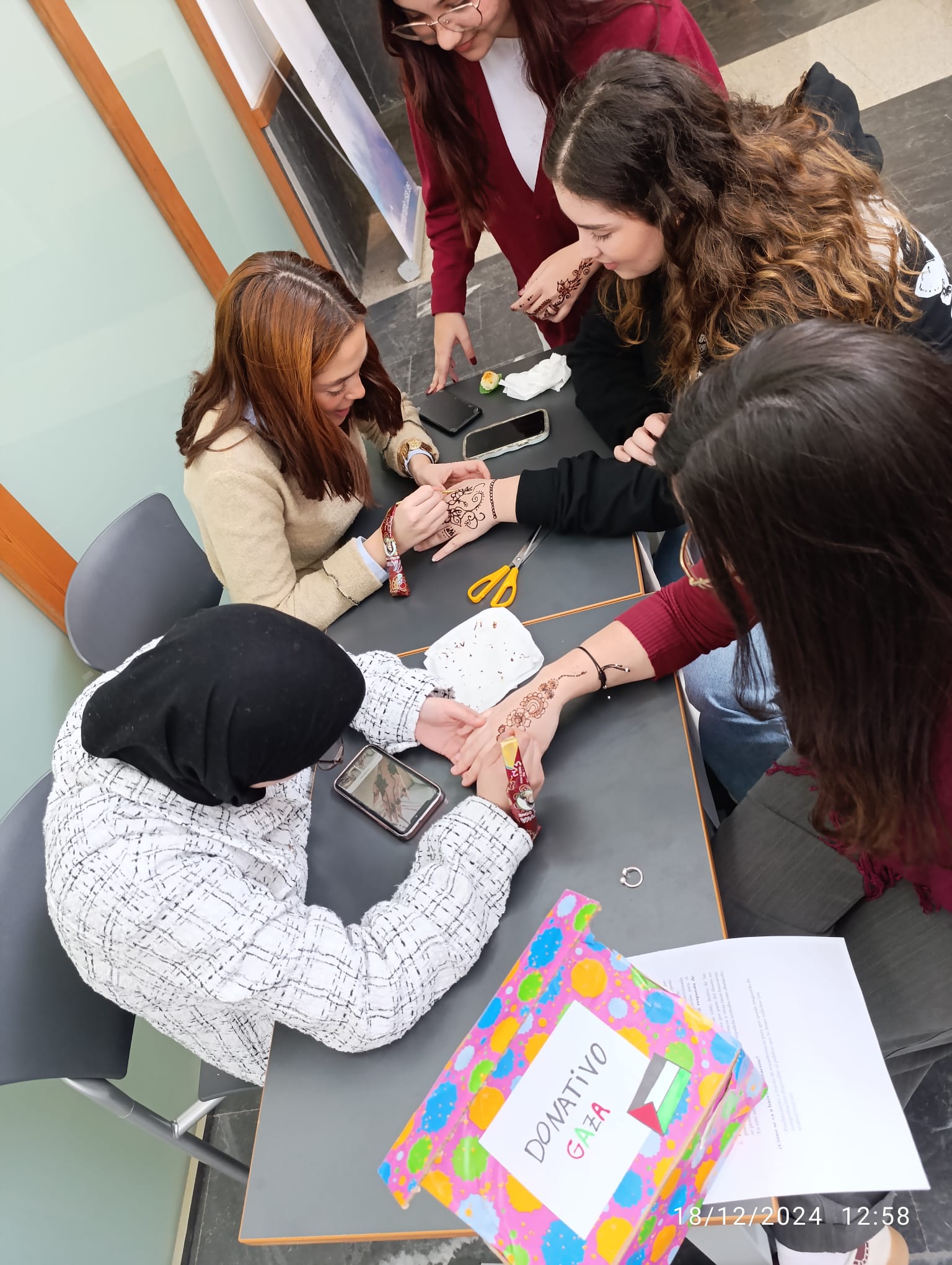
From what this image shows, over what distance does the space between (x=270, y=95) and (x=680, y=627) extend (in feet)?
12.5

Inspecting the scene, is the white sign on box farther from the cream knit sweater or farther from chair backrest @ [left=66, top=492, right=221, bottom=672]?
chair backrest @ [left=66, top=492, right=221, bottom=672]

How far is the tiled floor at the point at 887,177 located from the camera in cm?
162

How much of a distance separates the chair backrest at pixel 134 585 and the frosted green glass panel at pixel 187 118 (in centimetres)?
187

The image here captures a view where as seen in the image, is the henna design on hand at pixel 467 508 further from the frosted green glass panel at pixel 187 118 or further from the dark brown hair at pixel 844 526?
the frosted green glass panel at pixel 187 118

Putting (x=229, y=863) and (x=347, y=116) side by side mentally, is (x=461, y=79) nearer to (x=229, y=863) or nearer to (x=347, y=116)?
(x=229, y=863)

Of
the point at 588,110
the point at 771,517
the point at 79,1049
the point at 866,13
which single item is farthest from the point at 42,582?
the point at 866,13

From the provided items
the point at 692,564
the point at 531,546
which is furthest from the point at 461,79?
the point at 692,564

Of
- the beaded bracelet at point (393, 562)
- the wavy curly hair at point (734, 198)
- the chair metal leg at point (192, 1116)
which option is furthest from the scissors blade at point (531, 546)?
the chair metal leg at point (192, 1116)

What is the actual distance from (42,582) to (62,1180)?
4.05 ft

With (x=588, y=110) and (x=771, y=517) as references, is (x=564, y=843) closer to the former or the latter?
(x=771, y=517)

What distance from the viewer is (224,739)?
38.6 inches

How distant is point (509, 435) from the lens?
1.80m

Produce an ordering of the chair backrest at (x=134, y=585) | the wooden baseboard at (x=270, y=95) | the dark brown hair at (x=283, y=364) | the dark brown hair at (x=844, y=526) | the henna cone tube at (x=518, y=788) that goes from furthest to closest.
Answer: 1. the wooden baseboard at (x=270, y=95)
2. the chair backrest at (x=134, y=585)
3. the dark brown hair at (x=283, y=364)
4. the henna cone tube at (x=518, y=788)
5. the dark brown hair at (x=844, y=526)

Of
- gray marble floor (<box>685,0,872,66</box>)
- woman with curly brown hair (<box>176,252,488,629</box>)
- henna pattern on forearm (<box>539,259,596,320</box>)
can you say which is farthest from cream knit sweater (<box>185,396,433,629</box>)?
gray marble floor (<box>685,0,872,66</box>)
